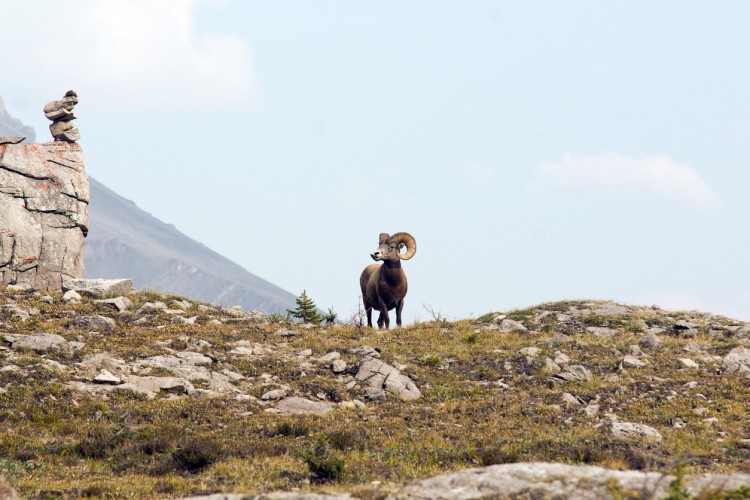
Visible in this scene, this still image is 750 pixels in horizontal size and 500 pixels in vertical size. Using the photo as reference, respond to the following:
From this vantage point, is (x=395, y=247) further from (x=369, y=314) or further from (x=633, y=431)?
(x=633, y=431)

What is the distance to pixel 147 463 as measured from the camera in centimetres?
1248

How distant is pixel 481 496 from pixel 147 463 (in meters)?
6.71

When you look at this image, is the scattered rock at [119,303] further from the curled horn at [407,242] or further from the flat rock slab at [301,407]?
the curled horn at [407,242]

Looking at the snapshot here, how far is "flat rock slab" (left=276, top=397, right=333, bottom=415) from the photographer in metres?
16.0

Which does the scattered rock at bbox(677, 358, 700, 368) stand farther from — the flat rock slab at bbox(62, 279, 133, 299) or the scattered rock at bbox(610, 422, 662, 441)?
the flat rock slab at bbox(62, 279, 133, 299)

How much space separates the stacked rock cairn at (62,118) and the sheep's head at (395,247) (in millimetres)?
11595

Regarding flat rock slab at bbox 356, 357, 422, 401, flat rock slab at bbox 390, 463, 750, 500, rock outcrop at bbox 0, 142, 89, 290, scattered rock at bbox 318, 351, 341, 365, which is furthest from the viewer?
rock outcrop at bbox 0, 142, 89, 290

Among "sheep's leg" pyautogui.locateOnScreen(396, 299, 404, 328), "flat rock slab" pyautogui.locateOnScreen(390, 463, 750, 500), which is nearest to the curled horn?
"sheep's leg" pyautogui.locateOnScreen(396, 299, 404, 328)

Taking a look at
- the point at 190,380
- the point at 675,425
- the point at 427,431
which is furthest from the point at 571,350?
the point at 190,380

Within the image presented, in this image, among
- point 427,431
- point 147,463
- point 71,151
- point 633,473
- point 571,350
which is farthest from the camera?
point 71,151

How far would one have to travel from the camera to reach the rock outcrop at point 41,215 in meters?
25.0

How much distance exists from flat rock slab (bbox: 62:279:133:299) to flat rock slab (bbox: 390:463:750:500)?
692 inches

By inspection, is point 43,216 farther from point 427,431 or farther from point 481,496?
point 481,496

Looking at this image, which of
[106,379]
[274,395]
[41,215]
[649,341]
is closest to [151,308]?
[41,215]
